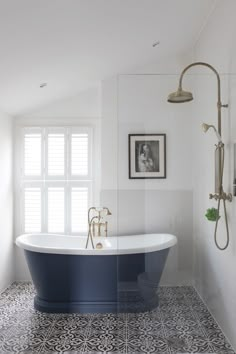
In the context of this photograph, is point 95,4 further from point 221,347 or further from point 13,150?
point 221,347

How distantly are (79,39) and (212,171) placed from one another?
5.46 ft

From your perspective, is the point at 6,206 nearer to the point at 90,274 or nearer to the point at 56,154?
the point at 56,154

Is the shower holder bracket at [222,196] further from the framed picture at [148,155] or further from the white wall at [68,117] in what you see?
the white wall at [68,117]

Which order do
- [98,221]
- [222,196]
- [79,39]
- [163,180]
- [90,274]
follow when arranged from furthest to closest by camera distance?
1. [98,221]
2. [90,274]
3. [163,180]
4. [79,39]
5. [222,196]

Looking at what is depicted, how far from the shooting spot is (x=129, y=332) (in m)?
2.86

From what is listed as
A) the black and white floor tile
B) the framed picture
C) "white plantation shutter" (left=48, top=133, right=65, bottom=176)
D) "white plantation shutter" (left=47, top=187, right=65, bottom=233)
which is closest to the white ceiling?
"white plantation shutter" (left=48, top=133, right=65, bottom=176)

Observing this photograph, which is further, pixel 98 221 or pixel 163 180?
pixel 98 221

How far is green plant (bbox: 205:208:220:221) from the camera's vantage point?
271cm

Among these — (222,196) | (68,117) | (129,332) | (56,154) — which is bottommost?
(129,332)

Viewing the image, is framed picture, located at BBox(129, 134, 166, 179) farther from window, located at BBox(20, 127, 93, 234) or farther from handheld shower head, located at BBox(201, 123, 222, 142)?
window, located at BBox(20, 127, 93, 234)

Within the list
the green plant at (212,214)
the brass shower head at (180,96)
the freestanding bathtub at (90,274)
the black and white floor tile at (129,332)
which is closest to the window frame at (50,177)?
the freestanding bathtub at (90,274)

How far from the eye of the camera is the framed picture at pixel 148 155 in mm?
2920

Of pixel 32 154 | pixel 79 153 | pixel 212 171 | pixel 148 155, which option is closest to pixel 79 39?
pixel 148 155

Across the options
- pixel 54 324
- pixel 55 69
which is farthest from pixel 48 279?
pixel 55 69
